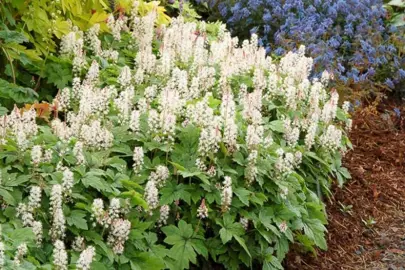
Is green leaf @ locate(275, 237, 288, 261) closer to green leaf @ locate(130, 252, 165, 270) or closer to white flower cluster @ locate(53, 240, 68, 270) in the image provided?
green leaf @ locate(130, 252, 165, 270)

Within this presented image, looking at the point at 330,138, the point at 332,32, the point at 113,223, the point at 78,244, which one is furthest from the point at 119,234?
Answer: the point at 332,32

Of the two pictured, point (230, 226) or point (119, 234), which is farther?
point (230, 226)

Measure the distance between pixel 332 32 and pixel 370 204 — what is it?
225 cm

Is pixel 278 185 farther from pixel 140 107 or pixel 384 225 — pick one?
pixel 384 225

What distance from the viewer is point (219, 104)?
505 centimetres

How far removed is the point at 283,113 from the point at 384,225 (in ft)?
4.17

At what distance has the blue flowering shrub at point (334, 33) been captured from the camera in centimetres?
724

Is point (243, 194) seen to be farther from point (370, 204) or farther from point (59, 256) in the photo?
point (370, 204)

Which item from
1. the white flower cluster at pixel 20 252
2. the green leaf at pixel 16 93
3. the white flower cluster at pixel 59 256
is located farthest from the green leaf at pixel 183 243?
the green leaf at pixel 16 93

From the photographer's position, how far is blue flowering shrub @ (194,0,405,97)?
7238 mm

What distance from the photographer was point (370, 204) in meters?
5.96

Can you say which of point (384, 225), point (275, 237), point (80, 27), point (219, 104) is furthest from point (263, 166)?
point (80, 27)

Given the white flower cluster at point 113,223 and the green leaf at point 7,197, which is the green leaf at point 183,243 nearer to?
the white flower cluster at point 113,223

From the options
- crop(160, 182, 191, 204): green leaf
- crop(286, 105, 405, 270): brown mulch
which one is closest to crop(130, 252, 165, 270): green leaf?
crop(160, 182, 191, 204): green leaf
